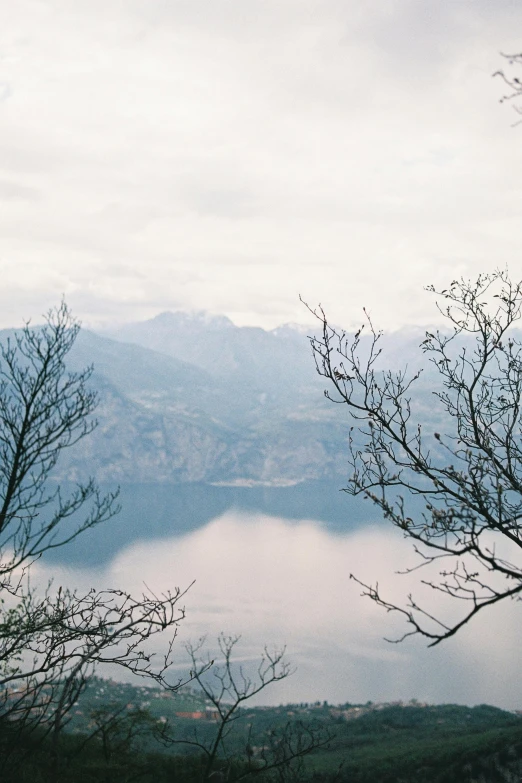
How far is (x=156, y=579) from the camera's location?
98.6 m

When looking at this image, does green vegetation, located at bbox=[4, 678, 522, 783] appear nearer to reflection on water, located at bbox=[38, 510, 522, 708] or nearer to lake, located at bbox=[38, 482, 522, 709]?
reflection on water, located at bbox=[38, 510, 522, 708]

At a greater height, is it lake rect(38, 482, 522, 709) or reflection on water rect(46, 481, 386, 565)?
reflection on water rect(46, 481, 386, 565)

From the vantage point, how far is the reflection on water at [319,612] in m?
71.7

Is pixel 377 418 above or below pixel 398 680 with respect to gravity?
above

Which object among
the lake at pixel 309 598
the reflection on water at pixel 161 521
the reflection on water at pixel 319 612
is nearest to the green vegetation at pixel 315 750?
the reflection on water at pixel 319 612

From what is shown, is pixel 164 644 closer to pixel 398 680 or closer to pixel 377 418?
pixel 398 680

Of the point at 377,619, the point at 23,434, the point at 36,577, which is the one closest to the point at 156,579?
the point at 36,577

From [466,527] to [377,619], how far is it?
3917 inches

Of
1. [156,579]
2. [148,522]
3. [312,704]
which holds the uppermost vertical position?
[148,522]

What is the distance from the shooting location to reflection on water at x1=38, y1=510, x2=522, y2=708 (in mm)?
71688

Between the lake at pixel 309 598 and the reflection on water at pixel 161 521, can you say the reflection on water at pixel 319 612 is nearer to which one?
the lake at pixel 309 598

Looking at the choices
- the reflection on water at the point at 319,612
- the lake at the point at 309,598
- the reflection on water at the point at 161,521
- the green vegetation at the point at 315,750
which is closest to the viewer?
the green vegetation at the point at 315,750

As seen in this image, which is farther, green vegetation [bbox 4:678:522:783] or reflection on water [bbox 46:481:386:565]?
reflection on water [bbox 46:481:386:565]

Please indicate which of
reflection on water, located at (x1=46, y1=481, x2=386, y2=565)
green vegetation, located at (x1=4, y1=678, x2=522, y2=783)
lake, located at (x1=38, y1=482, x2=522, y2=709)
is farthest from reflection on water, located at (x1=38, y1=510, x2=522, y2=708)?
green vegetation, located at (x1=4, y1=678, x2=522, y2=783)
